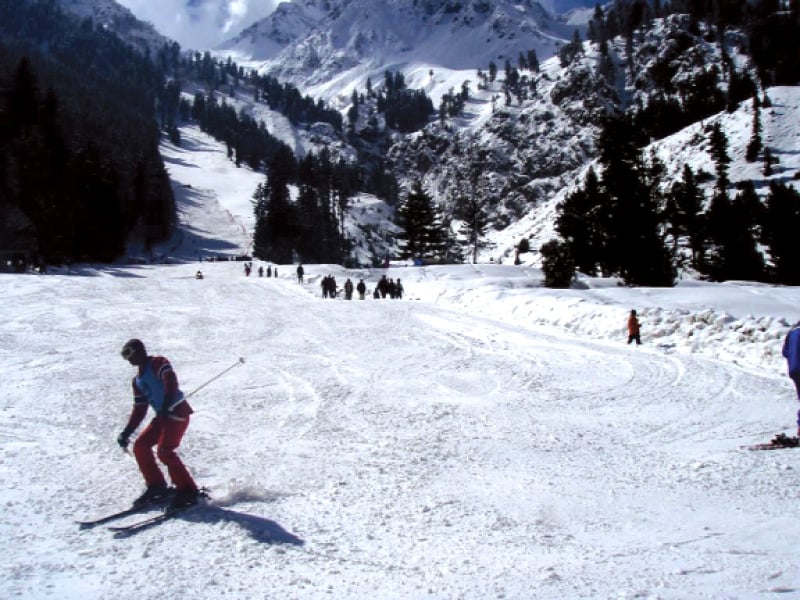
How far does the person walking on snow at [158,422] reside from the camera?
5.92m

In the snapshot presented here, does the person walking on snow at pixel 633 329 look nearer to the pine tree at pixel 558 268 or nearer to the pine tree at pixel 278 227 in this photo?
the pine tree at pixel 558 268

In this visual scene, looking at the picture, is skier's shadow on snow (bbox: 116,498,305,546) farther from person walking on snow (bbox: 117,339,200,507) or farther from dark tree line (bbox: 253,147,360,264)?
dark tree line (bbox: 253,147,360,264)

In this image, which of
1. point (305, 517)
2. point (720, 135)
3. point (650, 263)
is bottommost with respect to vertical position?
point (305, 517)

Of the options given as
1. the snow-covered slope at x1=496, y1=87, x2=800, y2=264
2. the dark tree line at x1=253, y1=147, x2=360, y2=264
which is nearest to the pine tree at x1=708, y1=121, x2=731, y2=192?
the snow-covered slope at x1=496, y1=87, x2=800, y2=264

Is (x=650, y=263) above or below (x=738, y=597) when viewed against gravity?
above

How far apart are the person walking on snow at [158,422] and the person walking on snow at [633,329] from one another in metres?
13.9

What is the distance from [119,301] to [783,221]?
48.3 m

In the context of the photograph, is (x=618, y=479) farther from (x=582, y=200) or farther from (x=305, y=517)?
(x=582, y=200)

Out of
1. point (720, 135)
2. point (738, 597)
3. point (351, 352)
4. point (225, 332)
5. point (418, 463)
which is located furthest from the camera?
point (720, 135)

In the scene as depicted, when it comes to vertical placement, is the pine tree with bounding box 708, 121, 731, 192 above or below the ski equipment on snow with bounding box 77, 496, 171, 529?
above

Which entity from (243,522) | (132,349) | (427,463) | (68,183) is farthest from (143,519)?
(68,183)

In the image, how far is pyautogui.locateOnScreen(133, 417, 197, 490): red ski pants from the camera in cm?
596

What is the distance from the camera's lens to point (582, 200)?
4359cm

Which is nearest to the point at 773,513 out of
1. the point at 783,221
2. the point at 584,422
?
the point at 584,422
